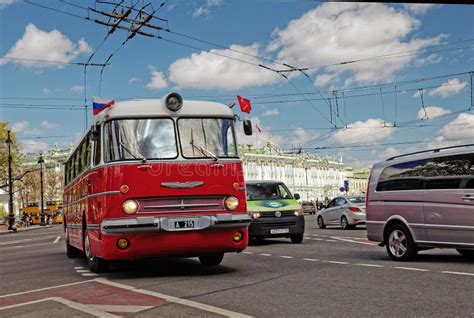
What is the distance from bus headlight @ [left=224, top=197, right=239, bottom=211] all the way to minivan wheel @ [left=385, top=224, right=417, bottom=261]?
3653 mm

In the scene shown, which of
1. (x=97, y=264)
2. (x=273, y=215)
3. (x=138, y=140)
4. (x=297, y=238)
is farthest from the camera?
(x=297, y=238)

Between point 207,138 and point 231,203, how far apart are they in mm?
1204

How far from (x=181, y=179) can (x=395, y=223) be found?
15.4 feet

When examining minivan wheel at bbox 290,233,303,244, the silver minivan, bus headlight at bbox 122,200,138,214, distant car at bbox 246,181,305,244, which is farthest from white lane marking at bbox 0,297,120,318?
minivan wheel at bbox 290,233,303,244

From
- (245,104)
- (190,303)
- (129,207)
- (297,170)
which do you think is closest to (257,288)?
(190,303)

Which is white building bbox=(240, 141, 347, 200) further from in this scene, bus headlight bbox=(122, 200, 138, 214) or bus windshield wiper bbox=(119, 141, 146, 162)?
bus headlight bbox=(122, 200, 138, 214)

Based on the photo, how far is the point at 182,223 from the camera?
401 inches

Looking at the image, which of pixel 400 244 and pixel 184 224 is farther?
pixel 400 244

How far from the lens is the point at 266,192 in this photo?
62.4 ft

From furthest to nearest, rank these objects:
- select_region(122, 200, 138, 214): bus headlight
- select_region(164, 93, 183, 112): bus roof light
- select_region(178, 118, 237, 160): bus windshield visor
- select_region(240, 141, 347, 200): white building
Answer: select_region(240, 141, 347, 200): white building, select_region(164, 93, 183, 112): bus roof light, select_region(178, 118, 237, 160): bus windshield visor, select_region(122, 200, 138, 214): bus headlight

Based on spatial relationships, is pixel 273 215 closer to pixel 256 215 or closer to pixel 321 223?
pixel 256 215

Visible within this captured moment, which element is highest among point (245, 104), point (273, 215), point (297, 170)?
point (297, 170)

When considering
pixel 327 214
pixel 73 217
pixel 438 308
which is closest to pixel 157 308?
pixel 438 308

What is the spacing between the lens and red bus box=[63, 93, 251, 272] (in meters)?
10.1
